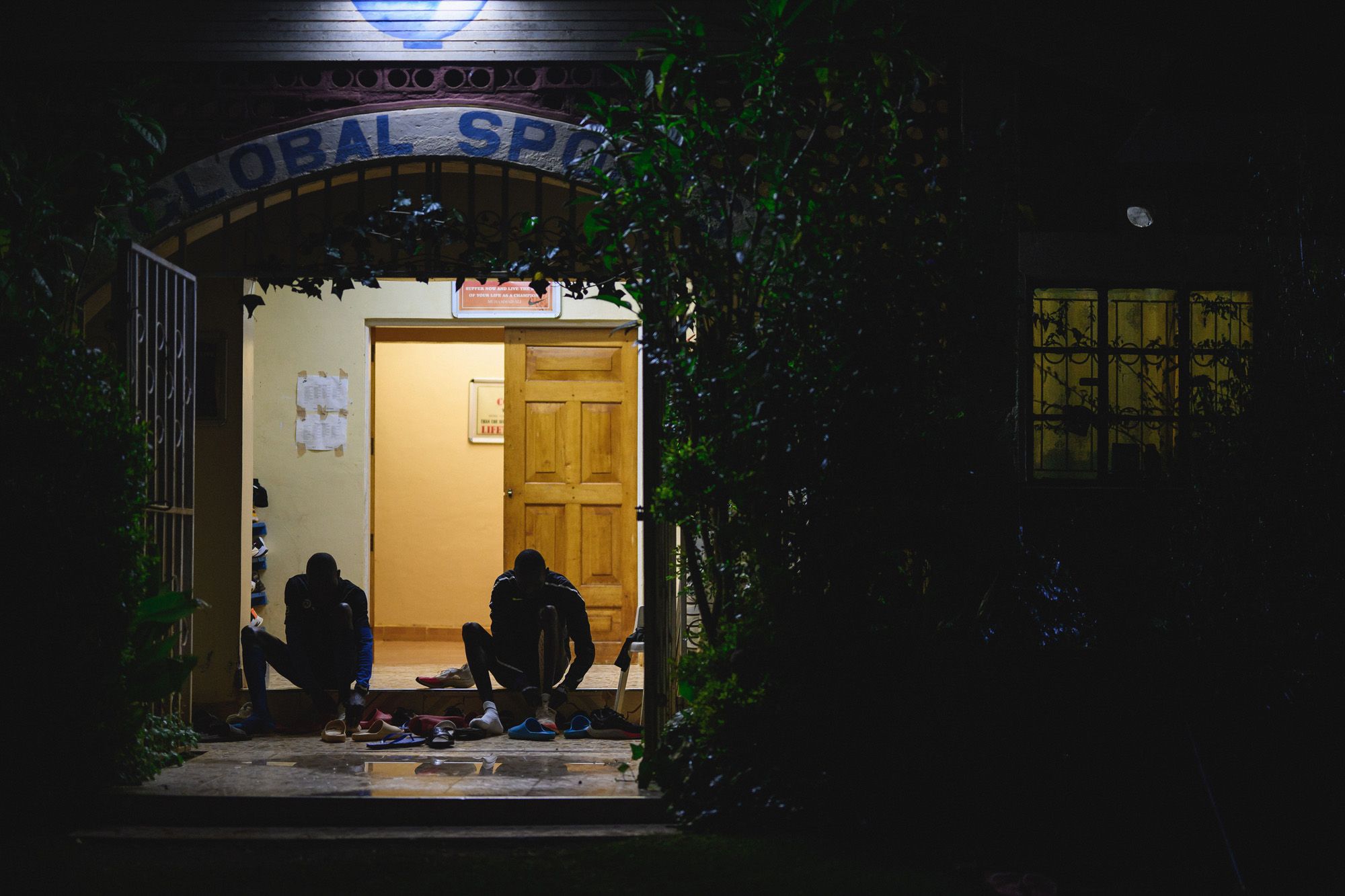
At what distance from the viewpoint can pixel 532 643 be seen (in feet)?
23.9

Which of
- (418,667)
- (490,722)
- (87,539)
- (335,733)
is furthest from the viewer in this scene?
(418,667)

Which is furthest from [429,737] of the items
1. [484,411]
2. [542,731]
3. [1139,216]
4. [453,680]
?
[1139,216]

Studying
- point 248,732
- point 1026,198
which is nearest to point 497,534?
point 248,732

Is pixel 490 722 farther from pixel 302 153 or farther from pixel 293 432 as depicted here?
pixel 302 153

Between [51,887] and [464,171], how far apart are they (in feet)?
13.2

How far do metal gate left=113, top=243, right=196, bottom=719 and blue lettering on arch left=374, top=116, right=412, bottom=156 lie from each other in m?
1.19

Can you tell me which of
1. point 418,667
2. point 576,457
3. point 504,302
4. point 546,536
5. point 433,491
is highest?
point 504,302

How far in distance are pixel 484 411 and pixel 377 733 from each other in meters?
4.32

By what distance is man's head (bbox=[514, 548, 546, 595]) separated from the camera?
731 cm

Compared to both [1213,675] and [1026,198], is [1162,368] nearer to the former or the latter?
[1026,198]

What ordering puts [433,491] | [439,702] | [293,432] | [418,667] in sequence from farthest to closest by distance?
[433,491], [293,432], [418,667], [439,702]

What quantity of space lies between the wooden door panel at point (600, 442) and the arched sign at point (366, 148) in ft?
10.3

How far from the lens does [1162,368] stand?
6152 millimetres

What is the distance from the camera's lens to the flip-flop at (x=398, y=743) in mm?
6453
